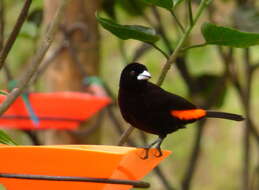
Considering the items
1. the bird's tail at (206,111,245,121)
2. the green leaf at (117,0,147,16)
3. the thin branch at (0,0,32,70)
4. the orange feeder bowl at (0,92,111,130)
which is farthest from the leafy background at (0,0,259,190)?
the thin branch at (0,0,32,70)

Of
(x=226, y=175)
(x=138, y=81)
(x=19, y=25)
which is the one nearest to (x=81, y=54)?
(x=138, y=81)

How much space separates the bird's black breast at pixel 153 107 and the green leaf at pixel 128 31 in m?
0.19

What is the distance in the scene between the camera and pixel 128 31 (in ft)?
5.03

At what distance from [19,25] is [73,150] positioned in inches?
13.5

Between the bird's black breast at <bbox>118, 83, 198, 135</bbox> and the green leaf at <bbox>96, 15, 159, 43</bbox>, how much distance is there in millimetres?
186

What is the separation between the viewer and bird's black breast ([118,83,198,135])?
5.74ft

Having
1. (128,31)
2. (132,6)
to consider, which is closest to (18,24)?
(128,31)

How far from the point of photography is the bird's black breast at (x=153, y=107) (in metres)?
1.75

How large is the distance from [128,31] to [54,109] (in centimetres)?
81

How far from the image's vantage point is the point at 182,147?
4820 mm

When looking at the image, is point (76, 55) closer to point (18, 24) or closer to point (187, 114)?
point (187, 114)

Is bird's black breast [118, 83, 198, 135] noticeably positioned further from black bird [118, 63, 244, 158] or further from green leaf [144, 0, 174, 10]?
green leaf [144, 0, 174, 10]

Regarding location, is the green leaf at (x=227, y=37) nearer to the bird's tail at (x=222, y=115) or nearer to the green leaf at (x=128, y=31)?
the green leaf at (x=128, y=31)

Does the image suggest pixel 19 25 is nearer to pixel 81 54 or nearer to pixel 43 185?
pixel 43 185
